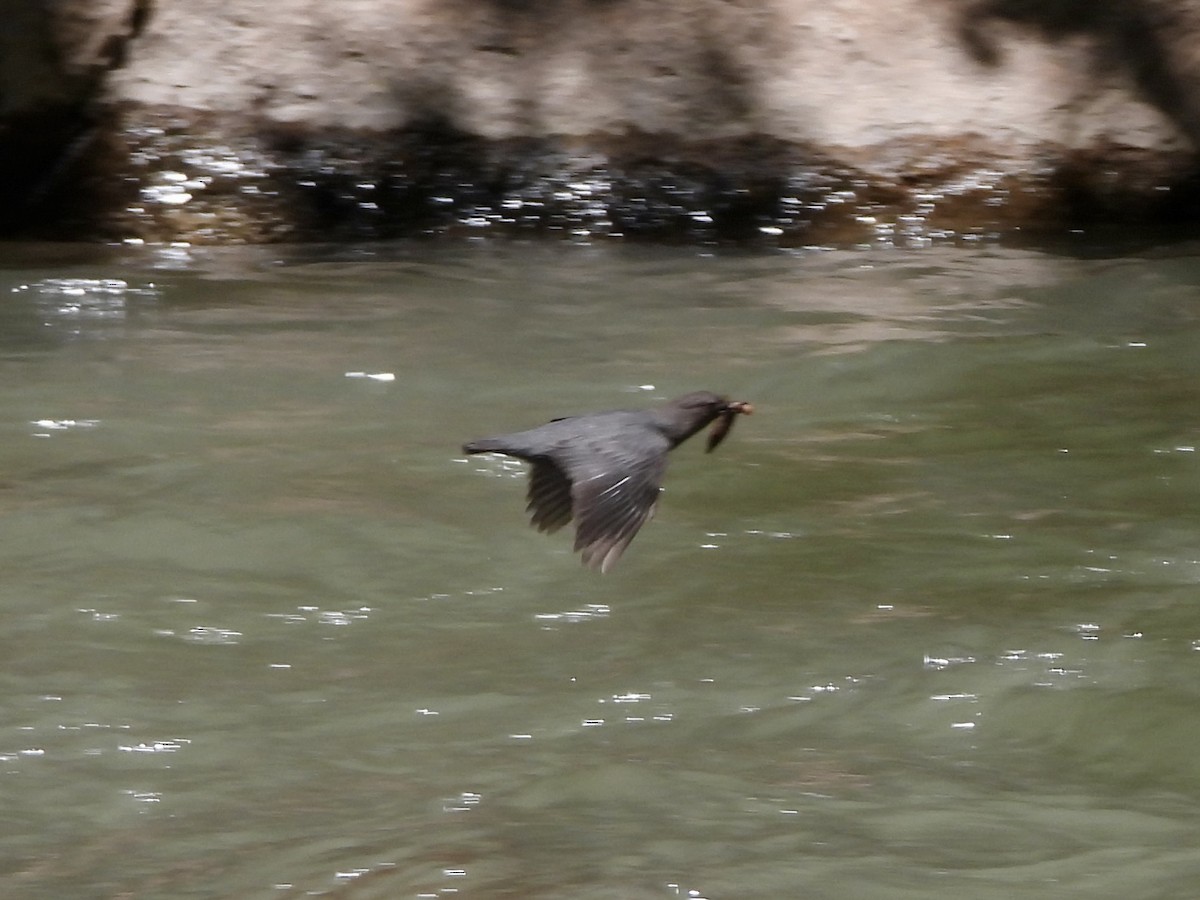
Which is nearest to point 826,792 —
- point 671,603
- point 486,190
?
point 671,603

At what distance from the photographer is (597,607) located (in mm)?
4645

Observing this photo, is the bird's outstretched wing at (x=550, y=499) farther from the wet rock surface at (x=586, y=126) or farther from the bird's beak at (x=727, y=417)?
the wet rock surface at (x=586, y=126)

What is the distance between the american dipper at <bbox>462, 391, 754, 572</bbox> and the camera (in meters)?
3.43

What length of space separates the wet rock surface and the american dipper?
5051mm

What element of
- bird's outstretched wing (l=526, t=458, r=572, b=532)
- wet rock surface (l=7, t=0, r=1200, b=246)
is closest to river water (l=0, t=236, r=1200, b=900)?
bird's outstretched wing (l=526, t=458, r=572, b=532)

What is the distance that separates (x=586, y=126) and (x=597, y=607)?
16.4 ft

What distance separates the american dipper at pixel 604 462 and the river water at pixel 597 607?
17.8 inches

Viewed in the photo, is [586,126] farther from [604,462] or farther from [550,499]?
[604,462]

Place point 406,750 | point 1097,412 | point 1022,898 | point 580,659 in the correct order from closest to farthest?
point 1022,898
point 406,750
point 580,659
point 1097,412

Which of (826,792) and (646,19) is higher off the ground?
(646,19)

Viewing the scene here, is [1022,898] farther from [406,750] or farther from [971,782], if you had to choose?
[406,750]

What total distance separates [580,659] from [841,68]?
569 cm

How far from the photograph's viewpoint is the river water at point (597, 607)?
3418 millimetres

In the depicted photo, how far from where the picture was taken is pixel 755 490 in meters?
5.43
